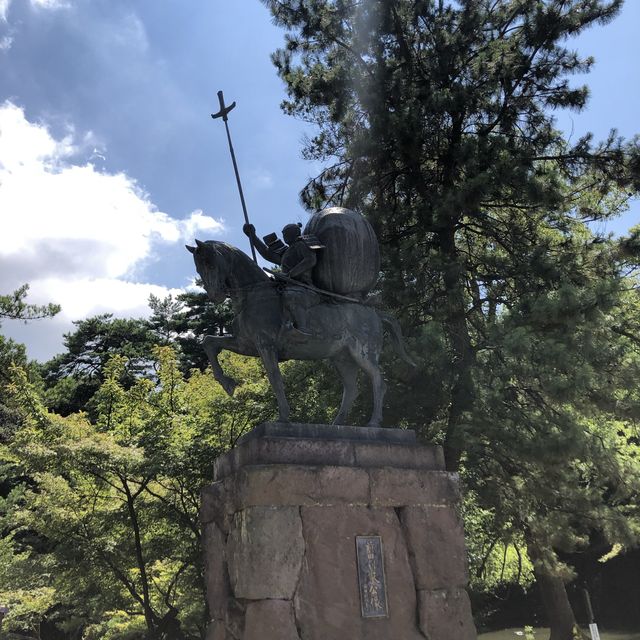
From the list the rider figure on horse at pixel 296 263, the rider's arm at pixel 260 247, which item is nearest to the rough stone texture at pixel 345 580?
the rider figure on horse at pixel 296 263

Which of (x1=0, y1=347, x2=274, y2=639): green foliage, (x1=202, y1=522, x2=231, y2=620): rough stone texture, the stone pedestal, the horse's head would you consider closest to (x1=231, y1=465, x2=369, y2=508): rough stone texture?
the stone pedestal

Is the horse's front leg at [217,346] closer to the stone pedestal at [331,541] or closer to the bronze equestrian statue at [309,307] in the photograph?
the bronze equestrian statue at [309,307]

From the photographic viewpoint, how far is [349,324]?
5.60m

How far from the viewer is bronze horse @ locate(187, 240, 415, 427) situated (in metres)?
5.33

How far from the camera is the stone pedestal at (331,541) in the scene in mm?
4219

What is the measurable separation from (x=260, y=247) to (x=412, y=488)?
8.87ft

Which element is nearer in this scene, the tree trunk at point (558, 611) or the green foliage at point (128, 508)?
the green foliage at point (128, 508)

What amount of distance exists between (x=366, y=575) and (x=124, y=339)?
2655cm

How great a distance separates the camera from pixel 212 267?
5.38 metres

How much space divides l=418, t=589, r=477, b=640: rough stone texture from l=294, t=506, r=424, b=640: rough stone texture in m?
0.07

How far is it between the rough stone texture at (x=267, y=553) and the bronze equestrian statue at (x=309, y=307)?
37.8 inches

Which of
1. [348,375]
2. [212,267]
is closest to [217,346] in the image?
[212,267]

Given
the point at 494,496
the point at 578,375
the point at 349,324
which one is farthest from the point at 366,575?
the point at 494,496

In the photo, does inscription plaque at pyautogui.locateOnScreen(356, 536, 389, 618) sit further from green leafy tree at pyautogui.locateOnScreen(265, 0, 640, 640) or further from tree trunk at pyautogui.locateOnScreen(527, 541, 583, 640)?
tree trunk at pyautogui.locateOnScreen(527, 541, 583, 640)
